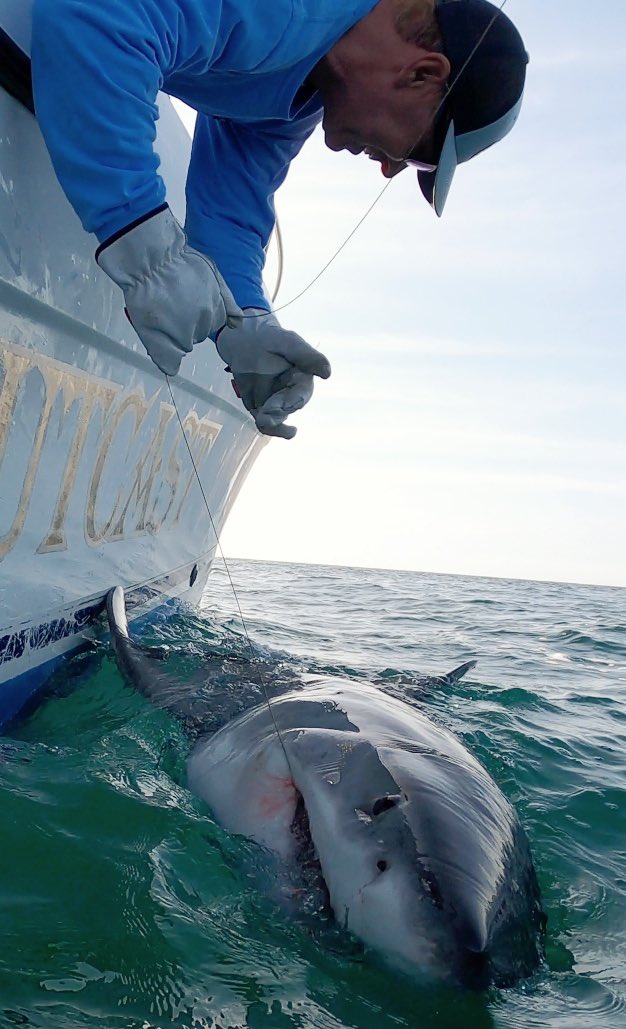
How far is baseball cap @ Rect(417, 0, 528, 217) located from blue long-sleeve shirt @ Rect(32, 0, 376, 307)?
219 millimetres

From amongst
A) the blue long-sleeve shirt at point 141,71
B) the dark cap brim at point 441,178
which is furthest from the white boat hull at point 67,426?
the dark cap brim at point 441,178

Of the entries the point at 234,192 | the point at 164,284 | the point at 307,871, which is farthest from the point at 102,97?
the point at 307,871

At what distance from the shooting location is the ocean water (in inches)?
51.3

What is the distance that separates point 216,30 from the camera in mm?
1539

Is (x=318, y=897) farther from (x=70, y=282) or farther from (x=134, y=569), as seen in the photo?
(x=134, y=569)

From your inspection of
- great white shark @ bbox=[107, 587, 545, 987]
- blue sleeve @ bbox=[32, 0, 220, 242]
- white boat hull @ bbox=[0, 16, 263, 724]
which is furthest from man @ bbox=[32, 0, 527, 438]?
great white shark @ bbox=[107, 587, 545, 987]

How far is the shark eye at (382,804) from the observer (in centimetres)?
155

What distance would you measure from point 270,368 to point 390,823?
3.90 feet

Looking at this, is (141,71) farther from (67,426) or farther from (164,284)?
(67,426)

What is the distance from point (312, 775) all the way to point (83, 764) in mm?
683

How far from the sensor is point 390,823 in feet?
4.98

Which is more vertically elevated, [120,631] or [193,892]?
[120,631]

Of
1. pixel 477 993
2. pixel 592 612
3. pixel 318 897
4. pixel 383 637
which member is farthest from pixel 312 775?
pixel 592 612

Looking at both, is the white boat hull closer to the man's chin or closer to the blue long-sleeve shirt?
the blue long-sleeve shirt
